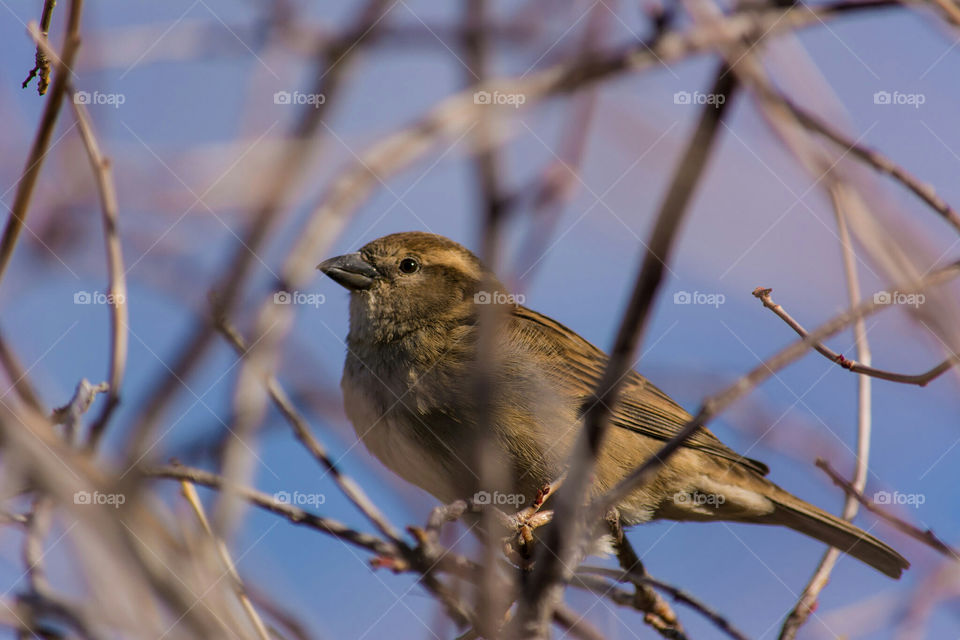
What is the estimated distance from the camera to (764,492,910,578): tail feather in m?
4.14

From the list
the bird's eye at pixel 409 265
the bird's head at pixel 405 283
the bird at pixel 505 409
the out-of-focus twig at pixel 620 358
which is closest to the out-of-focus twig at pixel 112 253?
the out-of-focus twig at pixel 620 358

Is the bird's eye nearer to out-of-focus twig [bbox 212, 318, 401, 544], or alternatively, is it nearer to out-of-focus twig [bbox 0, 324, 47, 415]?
out-of-focus twig [bbox 212, 318, 401, 544]

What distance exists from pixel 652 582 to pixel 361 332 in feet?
7.43

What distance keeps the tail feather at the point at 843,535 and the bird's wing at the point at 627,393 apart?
11.1 inches

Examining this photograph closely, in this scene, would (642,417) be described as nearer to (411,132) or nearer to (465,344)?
Result: (465,344)

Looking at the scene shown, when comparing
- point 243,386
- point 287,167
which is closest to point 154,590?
point 243,386

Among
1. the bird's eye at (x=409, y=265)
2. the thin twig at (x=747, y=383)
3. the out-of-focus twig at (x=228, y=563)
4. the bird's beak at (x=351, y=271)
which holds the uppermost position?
the bird's eye at (x=409, y=265)

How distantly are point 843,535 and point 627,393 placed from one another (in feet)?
3.82

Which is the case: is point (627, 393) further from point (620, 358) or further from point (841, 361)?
point (620, 358)

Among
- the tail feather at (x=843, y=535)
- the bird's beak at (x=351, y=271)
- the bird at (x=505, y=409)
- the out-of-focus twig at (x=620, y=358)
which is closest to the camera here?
the out-of-focus twig at (x=620, y=358)

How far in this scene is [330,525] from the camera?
2385 mm

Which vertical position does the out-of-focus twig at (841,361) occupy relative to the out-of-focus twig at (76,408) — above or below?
above

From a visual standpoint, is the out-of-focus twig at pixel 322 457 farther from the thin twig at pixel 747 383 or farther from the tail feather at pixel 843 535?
the tail feather at pixel 843 535

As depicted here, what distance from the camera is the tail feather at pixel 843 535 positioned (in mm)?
4141
